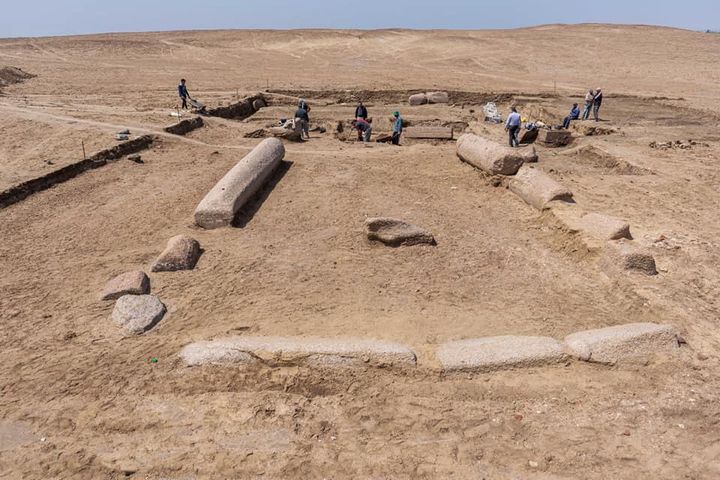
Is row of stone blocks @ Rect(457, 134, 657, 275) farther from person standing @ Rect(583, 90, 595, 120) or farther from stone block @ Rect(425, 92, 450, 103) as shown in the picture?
stone block @ Rect(425, 92, 450, 103)

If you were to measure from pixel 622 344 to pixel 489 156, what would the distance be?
6073 millimetres

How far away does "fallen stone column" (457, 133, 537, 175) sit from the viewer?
9.85m

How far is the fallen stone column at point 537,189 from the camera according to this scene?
8.43 metres

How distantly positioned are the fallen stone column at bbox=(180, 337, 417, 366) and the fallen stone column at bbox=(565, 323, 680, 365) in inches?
67.6

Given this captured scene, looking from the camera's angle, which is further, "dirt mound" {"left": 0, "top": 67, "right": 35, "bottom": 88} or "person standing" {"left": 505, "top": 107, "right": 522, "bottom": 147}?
"dirt mound" {"left": 0, "top": 67, "right": 35, "bottom": 88}

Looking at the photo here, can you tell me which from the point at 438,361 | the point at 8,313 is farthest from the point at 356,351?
the point at 8,313

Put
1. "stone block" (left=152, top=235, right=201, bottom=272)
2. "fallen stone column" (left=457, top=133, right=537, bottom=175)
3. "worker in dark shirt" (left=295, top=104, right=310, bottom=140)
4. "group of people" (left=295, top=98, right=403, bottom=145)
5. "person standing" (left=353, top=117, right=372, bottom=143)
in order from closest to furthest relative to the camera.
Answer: "stone block" (left=152, top=235, right=201, bottom=272)
"fallen stone column" (left=457, top=133, right=537, bottom=175)
"group of people" (left=295, top=98, right=403, bottom=145)
"person standing" (left=353, top=117, right=372, bottom=143)
"worker in dark shirt" (left=295, top=104, right=310, bottom=140)

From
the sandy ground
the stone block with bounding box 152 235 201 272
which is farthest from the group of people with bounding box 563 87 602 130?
the stone block with bounding box 152 235 201 272

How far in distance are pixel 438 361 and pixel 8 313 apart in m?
4.94

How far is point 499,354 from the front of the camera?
470cm

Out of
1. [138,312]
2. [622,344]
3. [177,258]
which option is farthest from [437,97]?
[138,312]

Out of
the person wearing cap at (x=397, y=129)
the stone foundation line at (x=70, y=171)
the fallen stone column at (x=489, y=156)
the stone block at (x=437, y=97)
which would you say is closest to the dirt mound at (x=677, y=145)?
the fallen stone column at (x=489, y=156)

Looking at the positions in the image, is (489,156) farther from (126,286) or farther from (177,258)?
(126,286)

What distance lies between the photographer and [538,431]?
4.04m
